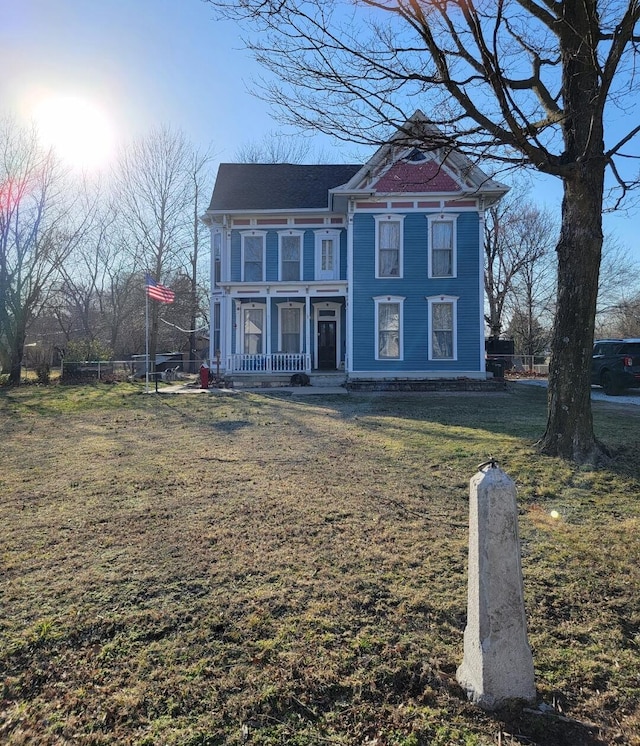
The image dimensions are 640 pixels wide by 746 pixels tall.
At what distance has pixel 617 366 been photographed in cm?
1435

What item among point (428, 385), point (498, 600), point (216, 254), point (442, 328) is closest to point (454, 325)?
point (442, 328)

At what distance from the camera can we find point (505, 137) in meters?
5.34

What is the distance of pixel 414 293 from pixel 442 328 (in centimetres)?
153

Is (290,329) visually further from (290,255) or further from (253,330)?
(290,255)

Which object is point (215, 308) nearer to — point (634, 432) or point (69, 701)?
point (634, 432)

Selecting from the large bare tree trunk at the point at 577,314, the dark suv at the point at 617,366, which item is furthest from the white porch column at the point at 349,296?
the large bare tree trunk at the point at 577,314

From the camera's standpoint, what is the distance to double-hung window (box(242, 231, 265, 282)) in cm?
1775

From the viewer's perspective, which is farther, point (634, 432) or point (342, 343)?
point (342, 343)

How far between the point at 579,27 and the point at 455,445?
518cm

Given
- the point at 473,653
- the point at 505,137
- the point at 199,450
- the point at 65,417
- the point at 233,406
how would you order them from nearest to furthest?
1. the point at 473,653
2. the point at 505,137
3. the point at 199,450
4. the point at 65,417
5. the point at 233,406

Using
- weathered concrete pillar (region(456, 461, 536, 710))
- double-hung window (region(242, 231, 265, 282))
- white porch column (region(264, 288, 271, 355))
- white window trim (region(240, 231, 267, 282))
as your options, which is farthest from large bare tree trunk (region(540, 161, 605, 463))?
double-hung window (region(242, 231, 265, 282))

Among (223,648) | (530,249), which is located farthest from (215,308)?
(530,249)

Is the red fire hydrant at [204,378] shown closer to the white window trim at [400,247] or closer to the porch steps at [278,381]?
the porch steps at [278,381]

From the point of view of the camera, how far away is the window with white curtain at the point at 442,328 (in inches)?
642
